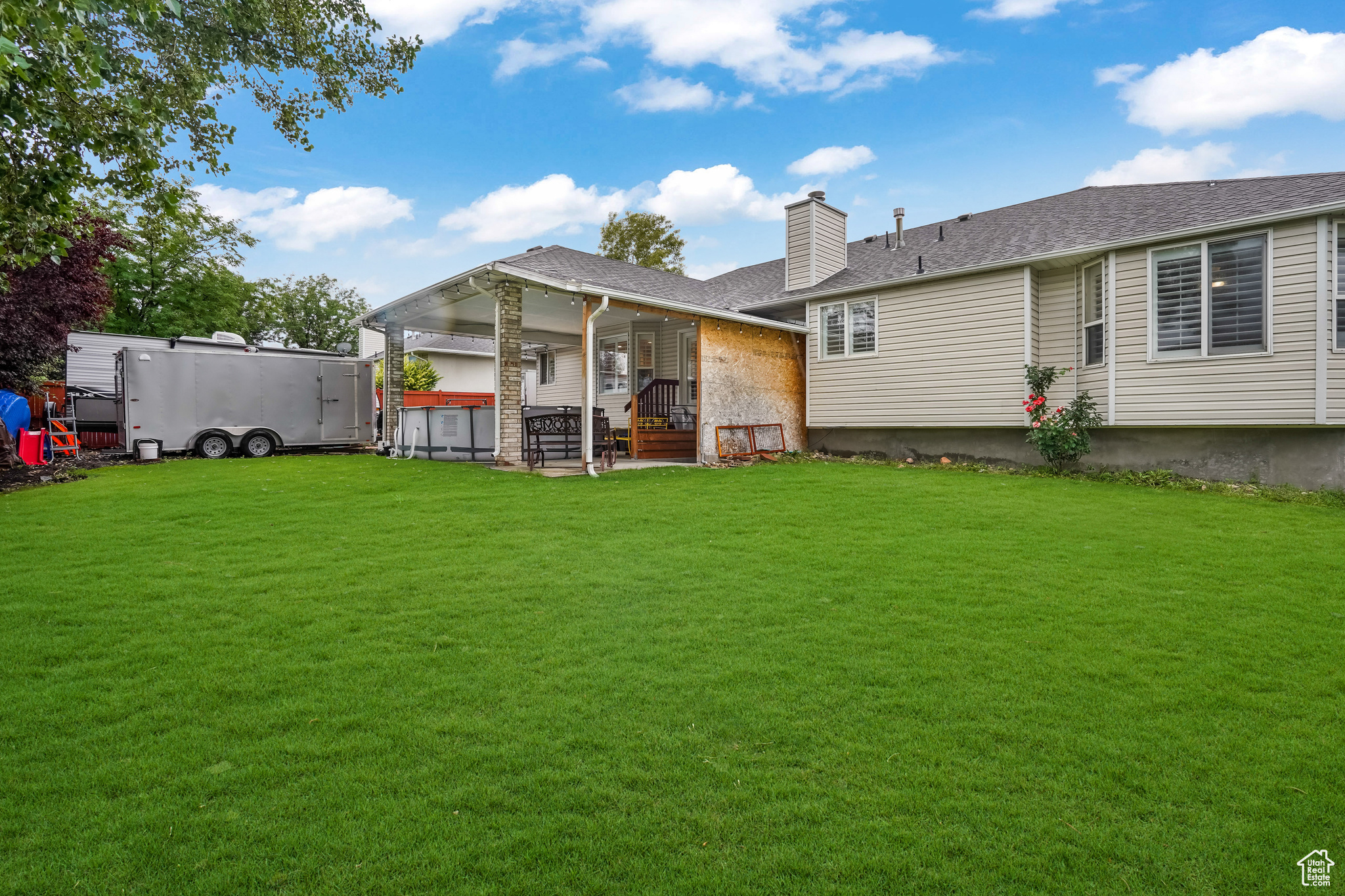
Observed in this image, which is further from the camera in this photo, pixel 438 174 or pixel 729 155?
pixel 729 155

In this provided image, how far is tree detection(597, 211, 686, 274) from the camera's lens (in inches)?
1179

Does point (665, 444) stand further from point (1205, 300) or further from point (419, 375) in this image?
point (419, 375)

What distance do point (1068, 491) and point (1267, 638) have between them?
Result: 546cm

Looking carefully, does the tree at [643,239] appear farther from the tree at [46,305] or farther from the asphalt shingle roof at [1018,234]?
the tree at [46,305]

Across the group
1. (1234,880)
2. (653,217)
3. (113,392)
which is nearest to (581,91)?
(653,217)

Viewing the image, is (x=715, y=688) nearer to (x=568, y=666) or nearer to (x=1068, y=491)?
(x=568, y=666)

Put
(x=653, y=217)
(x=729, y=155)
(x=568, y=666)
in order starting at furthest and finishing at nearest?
(x=653, y=217) → (x=729, y=155) → (x=568, y=666)

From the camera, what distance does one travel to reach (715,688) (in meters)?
2.98

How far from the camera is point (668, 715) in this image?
8.95 ft

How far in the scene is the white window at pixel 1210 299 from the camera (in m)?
8.95

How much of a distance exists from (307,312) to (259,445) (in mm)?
30379

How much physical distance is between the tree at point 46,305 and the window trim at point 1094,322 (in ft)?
59.2

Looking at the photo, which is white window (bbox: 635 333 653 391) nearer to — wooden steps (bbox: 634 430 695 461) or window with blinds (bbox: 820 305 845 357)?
wooden steps (bbox: 634 430 695 461)

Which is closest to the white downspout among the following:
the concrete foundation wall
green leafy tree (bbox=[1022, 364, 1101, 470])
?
the concrete foundation wall
